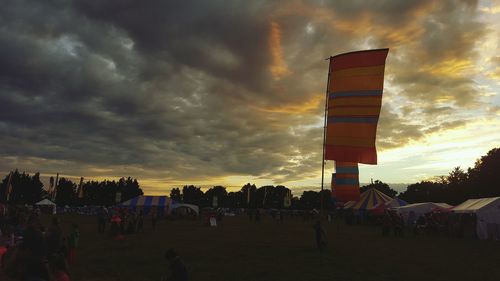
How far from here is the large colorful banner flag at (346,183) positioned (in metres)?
50.1

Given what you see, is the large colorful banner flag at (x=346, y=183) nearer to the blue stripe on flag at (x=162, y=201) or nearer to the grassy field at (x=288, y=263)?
the grassy field at (x=288, y=263)

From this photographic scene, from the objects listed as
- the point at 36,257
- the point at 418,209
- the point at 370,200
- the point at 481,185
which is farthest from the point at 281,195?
the point at 36,257

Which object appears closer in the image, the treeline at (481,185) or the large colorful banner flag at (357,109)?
the large colorful banner flag at (357,109)

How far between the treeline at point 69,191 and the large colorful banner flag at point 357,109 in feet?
454

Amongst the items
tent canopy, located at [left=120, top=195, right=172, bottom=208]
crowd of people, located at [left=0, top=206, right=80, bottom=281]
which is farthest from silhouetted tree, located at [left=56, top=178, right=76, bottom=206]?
crowd of people, located at [left=0, top=206, right=80, bottom=281]

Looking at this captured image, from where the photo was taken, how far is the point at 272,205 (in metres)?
197

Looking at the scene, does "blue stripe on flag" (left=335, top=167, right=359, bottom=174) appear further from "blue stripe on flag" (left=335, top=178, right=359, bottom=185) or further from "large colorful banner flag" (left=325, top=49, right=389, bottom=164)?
"large colorful banner flag" (left=325, top=49, right=389, bottom=164)

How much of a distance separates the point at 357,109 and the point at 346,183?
31.0 meters

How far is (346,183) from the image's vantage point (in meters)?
51.3

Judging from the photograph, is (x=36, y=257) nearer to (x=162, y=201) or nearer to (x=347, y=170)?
(x=347, y=170)

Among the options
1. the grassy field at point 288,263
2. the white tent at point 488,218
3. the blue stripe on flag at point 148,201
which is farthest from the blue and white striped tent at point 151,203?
the white tent at point 488,218

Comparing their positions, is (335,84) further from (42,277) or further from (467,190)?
(467,190)

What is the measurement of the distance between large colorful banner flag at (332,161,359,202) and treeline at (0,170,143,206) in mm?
113748

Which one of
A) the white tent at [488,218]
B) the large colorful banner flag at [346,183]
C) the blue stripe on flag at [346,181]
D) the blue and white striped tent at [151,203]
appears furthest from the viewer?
the blue and white striped tent at [151,203]
